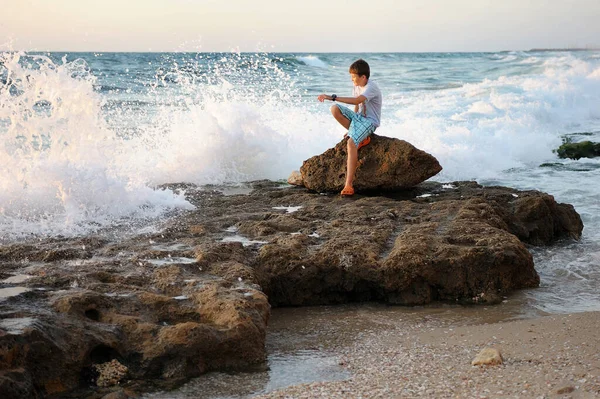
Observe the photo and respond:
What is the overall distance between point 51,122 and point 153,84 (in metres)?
14.8


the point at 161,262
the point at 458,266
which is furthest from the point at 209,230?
the point at 458,266

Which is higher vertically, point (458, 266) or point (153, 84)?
point (153, 84)

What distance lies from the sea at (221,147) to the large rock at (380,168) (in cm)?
158

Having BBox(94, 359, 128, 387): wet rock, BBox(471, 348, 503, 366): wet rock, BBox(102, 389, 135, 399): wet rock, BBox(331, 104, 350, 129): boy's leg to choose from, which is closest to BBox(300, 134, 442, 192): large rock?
BBox(331, 104, 350, 129): boy's leg

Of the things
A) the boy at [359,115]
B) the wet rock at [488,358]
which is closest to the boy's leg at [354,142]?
the boy at [359,115]

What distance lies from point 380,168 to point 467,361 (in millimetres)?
3905

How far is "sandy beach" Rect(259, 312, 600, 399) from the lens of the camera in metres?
3.23

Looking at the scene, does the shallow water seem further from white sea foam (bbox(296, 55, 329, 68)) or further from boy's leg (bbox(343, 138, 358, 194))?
white sea foam (bbox(296, 55, 329, 68))

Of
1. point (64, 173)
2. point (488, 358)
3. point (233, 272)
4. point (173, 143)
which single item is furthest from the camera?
point (173, 143)

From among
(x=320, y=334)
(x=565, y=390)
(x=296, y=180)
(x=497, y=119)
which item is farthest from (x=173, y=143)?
(x=497, y=119)

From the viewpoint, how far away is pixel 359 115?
737 centimetres

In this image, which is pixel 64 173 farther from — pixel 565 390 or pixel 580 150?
pixel 580 150

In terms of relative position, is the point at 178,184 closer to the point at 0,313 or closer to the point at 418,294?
the point at 418,294

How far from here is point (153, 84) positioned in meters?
21.6
